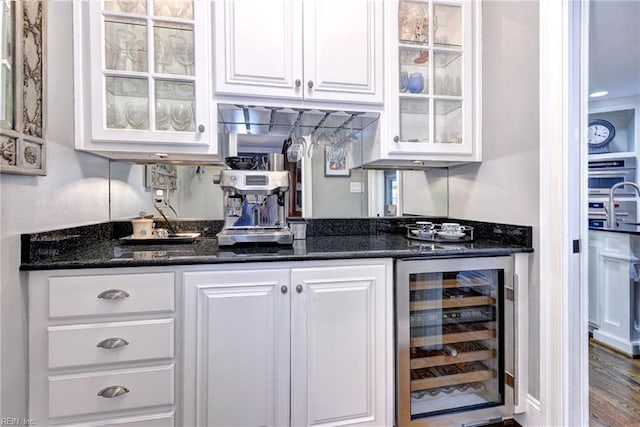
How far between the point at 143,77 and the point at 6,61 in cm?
52

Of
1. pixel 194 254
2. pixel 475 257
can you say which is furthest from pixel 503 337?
pixel 194 254

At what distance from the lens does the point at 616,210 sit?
354 centimetres

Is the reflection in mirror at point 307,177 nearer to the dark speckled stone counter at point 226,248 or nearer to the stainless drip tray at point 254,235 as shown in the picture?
the dark speckled stone counter at point 226,248

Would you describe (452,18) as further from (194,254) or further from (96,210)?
(96,210)

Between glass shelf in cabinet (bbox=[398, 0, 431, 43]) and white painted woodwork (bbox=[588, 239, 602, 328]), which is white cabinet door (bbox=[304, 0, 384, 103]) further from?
white painted woodwork (bbox=[588, 239, 602, 328])

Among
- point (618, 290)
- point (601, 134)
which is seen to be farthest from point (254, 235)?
point (601, 134)

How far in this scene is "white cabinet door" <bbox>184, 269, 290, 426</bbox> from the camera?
52.4 inches

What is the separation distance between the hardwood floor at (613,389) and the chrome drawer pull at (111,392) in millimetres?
2183

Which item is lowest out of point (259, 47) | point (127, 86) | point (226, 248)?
point (226, 248)

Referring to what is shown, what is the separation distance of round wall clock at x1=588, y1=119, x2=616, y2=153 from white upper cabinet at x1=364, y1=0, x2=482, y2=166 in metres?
3.08

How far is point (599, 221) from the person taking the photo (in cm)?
328

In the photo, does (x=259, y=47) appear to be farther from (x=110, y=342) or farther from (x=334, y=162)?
(x=110, y=342)

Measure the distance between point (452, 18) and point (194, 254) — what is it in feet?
6.17

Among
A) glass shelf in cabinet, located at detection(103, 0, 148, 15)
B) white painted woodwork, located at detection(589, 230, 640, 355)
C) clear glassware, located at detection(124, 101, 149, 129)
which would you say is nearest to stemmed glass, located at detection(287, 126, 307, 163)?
clear glassware, located at detection(124, 101, 149, 129)
